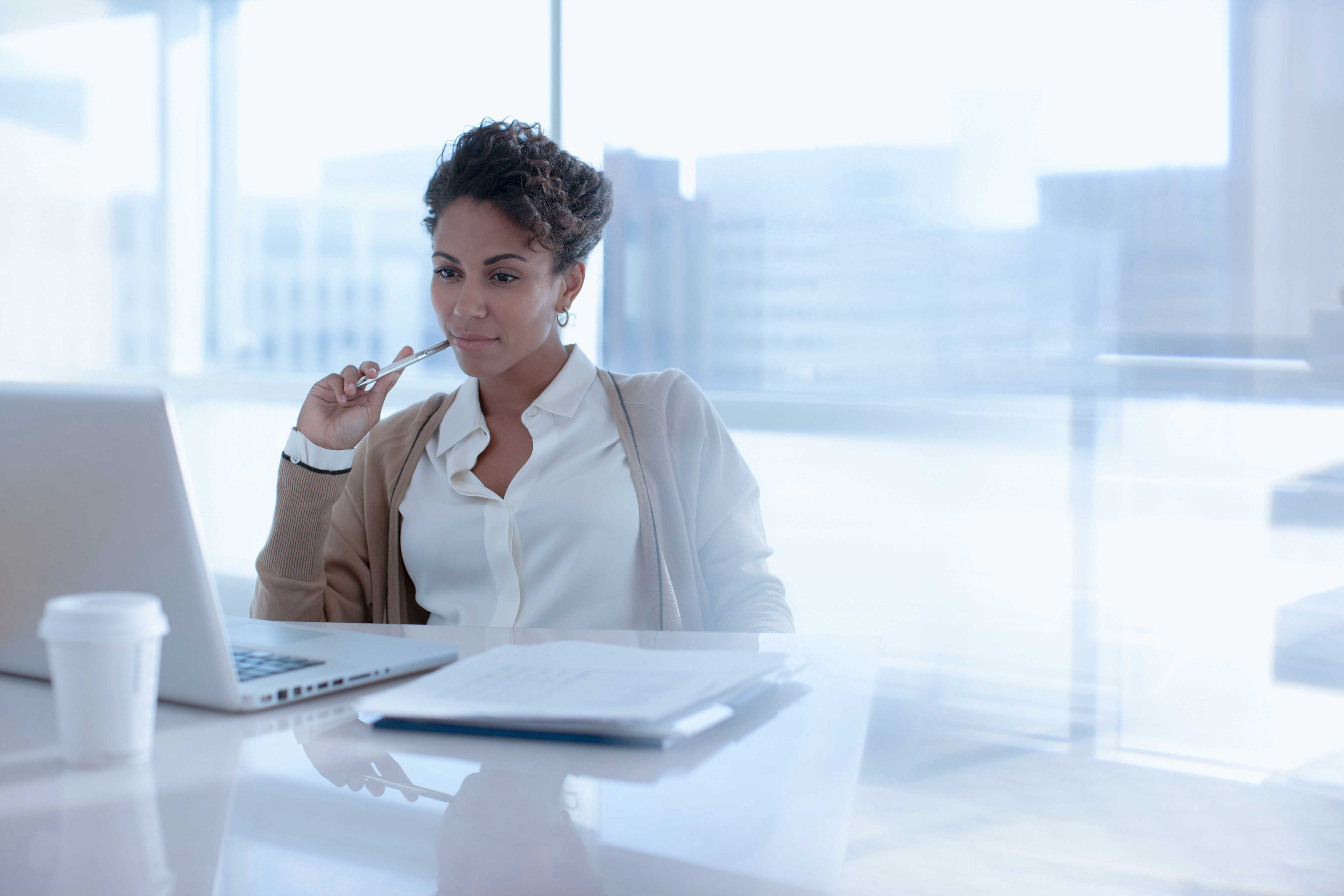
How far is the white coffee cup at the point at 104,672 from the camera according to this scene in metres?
0.63

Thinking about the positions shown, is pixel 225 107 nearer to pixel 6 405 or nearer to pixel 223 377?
pixel 223 377

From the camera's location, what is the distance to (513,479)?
1.51 metres

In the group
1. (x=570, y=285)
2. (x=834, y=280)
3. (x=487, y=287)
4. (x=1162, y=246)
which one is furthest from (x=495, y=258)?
(x=1162, y=246)

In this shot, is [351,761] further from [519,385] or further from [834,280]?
[834,280]

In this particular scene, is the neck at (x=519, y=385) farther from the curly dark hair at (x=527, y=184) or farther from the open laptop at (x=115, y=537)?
the open laptop at (x=115, y=537)

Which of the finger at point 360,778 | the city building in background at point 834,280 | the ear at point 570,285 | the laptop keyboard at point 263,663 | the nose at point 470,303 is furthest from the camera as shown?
the city building in background at point 834,280

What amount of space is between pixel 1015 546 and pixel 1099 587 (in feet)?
0.74

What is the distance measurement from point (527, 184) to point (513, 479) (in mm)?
436

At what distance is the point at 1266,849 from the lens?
0.63m

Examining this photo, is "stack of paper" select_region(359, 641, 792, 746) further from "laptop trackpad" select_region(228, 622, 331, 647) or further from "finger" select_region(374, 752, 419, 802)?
"laptop trackpad" select_region(228, 622, 331, 647)

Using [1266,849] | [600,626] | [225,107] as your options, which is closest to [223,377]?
[225,107]

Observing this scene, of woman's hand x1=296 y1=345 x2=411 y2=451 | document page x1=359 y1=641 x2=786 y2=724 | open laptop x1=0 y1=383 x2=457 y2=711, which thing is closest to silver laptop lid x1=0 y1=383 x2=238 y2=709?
open laptop x1=0 y1=383 x2=457 y2=711

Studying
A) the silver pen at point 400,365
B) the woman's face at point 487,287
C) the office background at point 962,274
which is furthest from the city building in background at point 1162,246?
the silver pen at point 400,365

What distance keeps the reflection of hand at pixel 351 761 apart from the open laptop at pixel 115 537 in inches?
3.4
